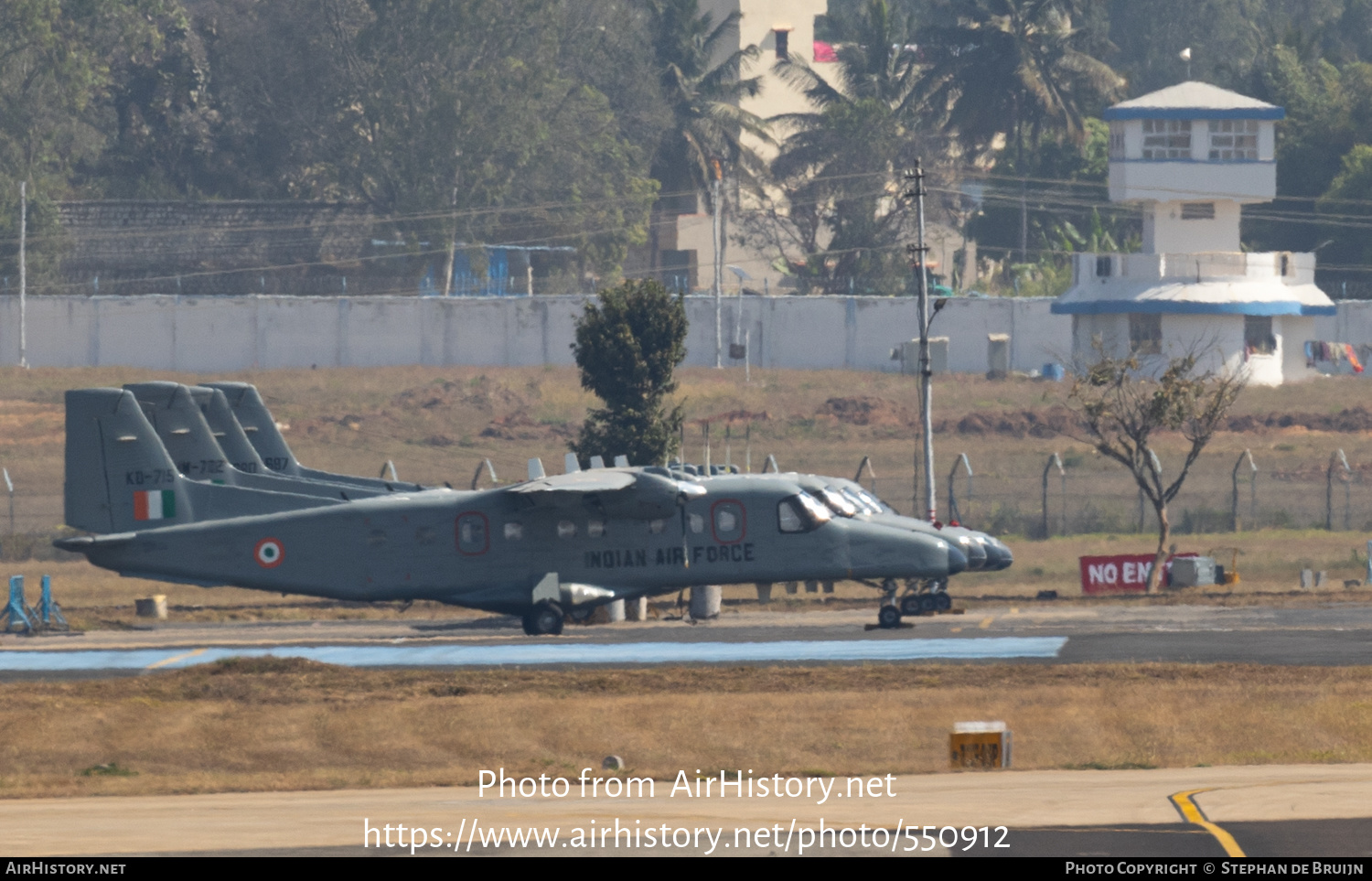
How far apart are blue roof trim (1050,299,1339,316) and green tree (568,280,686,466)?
38599 mm

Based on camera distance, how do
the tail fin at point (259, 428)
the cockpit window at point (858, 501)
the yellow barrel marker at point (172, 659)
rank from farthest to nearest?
the tail fin at point (259, 428)
the cockpit window at point (858, 501)
the yellow barrel marker at point (172, 659)

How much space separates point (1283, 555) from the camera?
164ft

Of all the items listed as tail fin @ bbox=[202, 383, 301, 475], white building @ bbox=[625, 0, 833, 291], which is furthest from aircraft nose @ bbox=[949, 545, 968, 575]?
white building @ bbox=[625, 0, 833, 291]

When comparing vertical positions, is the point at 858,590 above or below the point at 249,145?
below

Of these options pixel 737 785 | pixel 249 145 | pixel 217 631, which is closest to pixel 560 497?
pixel 217 631

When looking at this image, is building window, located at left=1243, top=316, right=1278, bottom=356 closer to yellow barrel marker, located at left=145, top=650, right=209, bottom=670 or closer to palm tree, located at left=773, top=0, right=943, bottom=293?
palm tree, located at left=773, top=0, right=943, bottom=293

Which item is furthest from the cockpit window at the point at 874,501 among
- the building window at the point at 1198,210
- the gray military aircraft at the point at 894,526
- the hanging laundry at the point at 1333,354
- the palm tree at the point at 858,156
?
the palm tree at the point at 858,156

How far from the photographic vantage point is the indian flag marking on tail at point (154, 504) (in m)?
39.7

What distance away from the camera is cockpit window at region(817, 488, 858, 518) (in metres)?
38.0

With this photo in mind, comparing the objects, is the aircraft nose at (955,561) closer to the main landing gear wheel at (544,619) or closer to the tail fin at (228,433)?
the main landing gear wheel at (544,619)

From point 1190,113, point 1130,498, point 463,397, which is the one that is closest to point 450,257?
point 463,397

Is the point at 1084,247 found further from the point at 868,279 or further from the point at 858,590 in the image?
the point at 858,590

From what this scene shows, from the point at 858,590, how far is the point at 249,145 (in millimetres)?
86621

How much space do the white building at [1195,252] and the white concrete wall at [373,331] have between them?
1164 cm
